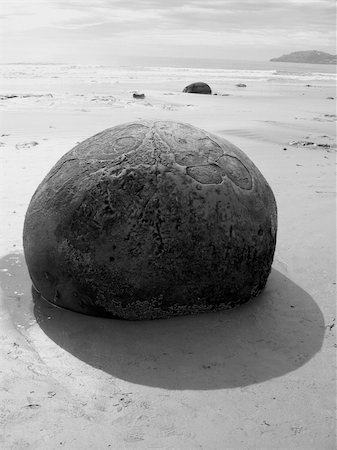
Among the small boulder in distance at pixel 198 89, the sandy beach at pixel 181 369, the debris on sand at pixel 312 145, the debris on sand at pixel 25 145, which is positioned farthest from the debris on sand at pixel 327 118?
the sandy beach at pixel 181 369

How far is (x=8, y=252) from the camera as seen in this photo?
13.2 ft

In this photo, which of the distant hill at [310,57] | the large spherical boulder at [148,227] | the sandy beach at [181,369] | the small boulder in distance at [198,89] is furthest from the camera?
the distant hill at [310,57]

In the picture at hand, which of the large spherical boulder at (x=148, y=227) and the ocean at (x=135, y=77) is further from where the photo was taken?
the ocean at (x=135, y=77)

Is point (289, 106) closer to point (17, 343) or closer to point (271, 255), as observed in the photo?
point (271, 255)

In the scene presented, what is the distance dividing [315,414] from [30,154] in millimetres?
5521

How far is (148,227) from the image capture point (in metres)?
2.88

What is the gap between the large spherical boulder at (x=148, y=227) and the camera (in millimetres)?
2906

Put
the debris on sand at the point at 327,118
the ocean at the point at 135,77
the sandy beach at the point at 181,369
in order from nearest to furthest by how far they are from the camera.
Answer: the sandy beach at the point at 181,369, the debris on sand at the point at 327,118, the ocean at the point at 135,77

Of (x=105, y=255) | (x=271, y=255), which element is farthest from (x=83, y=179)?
(x=271, y=255)

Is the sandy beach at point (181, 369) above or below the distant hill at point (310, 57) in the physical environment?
below

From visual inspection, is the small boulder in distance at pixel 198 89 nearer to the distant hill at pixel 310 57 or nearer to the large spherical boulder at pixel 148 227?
the large spherical boulder at pixel 148 227

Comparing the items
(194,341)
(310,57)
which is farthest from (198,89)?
(310,57)

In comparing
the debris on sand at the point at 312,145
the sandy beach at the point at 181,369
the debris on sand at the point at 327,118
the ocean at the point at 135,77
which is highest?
the ocean at the point at 135,77

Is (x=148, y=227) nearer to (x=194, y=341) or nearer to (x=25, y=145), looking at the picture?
(x=194, y=341)
